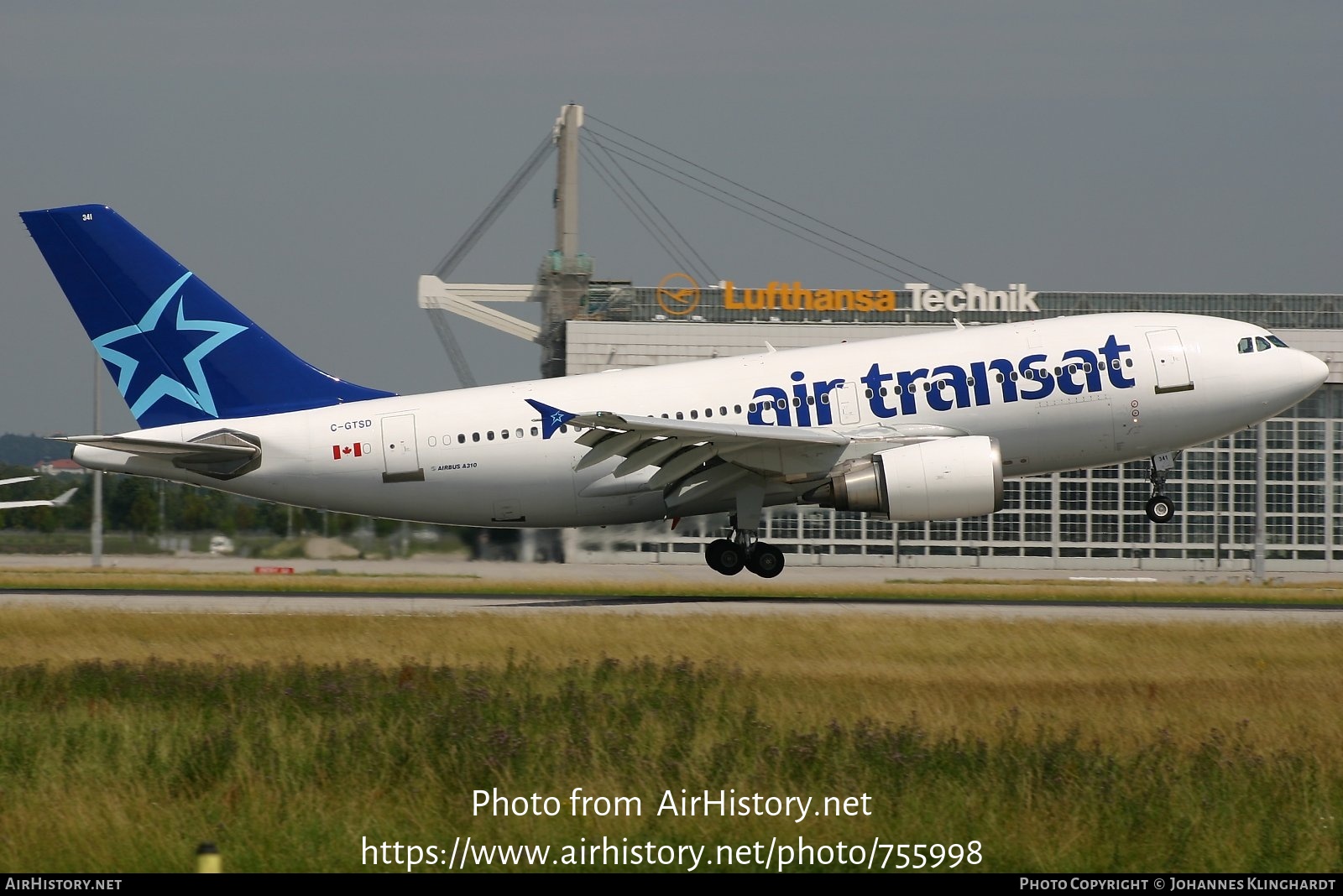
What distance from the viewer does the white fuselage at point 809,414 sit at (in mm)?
27453

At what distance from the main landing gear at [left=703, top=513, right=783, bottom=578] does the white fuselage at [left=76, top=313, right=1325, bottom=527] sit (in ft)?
2.61

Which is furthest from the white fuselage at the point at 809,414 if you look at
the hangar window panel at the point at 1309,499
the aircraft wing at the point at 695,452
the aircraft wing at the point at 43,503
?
the hangar window panel at the point at 1309,499

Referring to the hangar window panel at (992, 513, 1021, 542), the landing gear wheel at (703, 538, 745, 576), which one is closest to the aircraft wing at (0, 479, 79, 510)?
the landing gear wheel at (703, 538, 745, 576)

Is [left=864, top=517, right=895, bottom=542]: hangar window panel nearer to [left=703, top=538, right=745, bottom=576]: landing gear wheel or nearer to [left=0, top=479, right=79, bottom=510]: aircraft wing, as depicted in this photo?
[left=703, top=538, right=745, bottom=576]: landing gear wheel

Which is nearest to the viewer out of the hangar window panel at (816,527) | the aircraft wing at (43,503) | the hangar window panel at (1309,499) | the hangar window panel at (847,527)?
the aircraft wing at (43,503)

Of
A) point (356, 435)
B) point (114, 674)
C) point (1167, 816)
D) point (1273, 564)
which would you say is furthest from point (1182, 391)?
point (1273, 564)

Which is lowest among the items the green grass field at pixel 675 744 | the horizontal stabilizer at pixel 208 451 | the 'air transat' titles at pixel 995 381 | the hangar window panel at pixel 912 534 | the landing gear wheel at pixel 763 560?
the green grass field at pixel 675 744

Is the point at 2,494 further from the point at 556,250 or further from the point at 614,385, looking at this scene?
the point at 614,385

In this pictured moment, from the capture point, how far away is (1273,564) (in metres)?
58.5

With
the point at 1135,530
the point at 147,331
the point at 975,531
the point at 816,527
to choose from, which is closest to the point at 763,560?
the point at 147,331

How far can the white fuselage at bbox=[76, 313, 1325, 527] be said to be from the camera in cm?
2745

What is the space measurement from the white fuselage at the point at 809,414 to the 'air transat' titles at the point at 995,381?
0.08 feet

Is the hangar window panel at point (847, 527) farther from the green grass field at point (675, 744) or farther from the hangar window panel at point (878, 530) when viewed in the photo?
the green grass field at point (675, 744)
